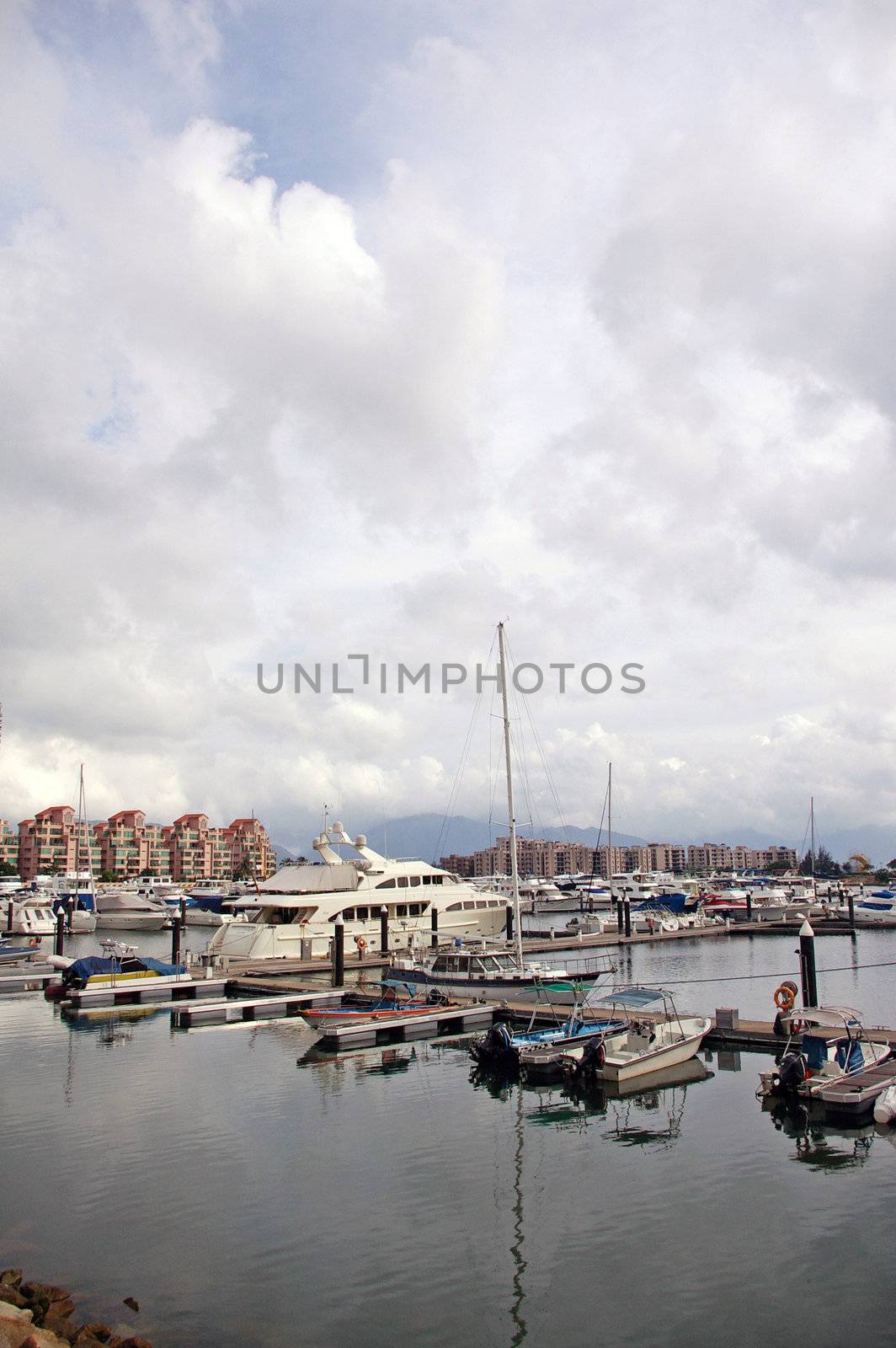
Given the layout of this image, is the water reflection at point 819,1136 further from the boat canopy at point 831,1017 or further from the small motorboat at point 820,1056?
the boat canopy at point 831,1017

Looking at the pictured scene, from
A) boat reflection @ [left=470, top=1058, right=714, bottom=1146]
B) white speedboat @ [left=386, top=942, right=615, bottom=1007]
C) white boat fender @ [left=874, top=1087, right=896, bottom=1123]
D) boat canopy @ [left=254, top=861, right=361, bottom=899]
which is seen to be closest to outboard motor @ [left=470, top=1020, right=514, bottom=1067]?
boat reflection @ [left=470, top=1058, right=714, bottom=1146]

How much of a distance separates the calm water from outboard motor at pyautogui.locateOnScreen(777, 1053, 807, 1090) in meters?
0.99

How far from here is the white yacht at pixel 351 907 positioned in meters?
50.5

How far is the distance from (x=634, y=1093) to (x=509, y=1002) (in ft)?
37.7

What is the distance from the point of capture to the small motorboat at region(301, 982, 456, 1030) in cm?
3200

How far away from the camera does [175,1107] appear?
2298cm

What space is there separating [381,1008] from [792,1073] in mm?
15385

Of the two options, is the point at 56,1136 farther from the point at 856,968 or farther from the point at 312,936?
the point at 856,968

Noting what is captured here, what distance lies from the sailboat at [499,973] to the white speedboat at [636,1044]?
4.76 meters

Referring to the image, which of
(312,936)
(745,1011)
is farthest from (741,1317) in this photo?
(312,936)

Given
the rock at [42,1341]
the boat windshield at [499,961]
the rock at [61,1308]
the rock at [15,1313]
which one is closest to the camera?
the rock at [42,1341]

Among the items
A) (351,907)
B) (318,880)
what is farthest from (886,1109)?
(318,880)

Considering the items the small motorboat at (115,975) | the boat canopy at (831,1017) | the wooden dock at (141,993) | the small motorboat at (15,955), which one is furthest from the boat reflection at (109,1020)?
the boat canopy at (831,1017)

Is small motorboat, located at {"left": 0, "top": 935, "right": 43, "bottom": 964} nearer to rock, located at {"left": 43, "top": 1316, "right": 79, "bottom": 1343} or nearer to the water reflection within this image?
the water reflection
